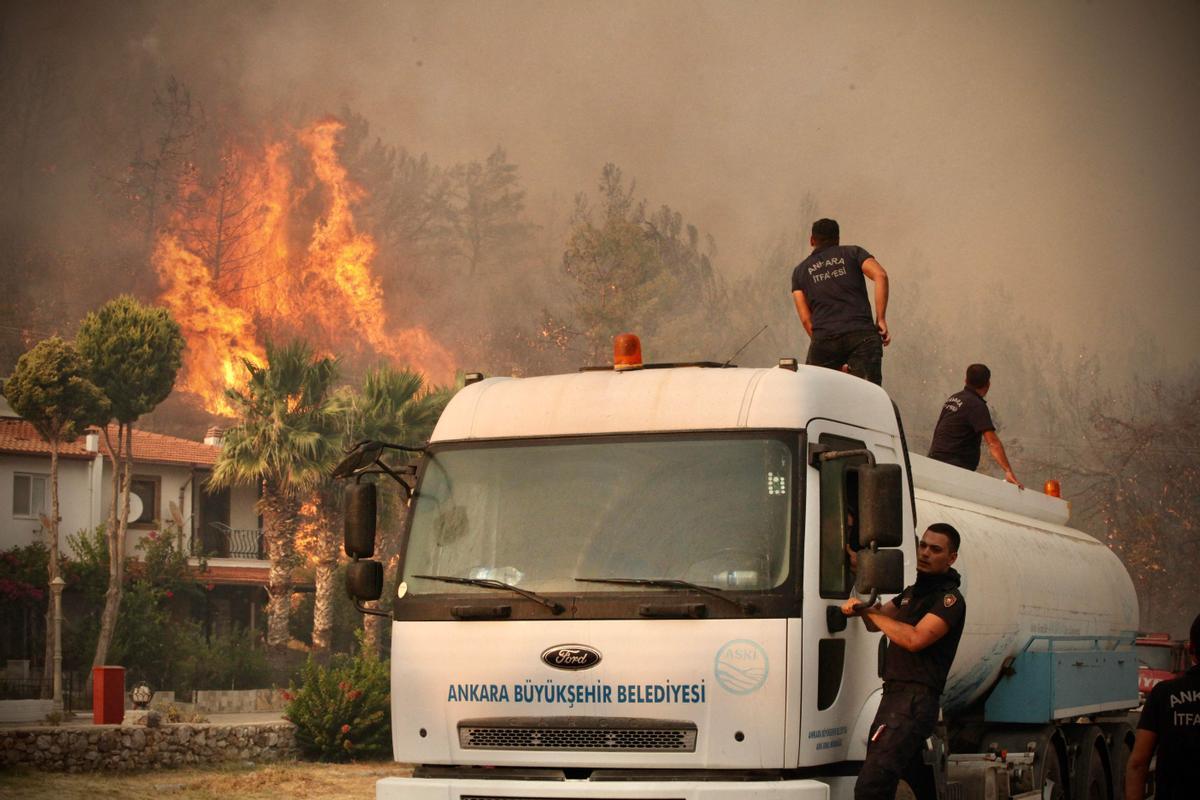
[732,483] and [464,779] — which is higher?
[732,483]

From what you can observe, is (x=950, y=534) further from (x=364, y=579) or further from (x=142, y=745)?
(x=142, y=745)

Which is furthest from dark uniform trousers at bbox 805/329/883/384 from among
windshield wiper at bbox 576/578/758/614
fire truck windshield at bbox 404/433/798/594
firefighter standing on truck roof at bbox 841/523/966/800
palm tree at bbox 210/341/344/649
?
palm tree at bbox 210/341/344/649

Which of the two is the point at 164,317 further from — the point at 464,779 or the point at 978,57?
the point at 978,57

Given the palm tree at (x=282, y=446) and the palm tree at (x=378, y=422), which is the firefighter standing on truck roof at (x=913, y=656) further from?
the palm tree at (x=282, y=446)

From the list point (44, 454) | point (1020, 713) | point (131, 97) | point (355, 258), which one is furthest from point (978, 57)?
point (1020, 713)

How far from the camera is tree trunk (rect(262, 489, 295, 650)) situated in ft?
174

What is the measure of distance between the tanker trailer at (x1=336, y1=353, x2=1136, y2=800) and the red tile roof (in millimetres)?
52862

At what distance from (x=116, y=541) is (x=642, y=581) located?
53.3 meters

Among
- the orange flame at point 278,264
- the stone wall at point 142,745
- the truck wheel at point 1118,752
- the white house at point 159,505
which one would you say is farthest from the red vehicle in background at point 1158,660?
the orange flame at point 278,264

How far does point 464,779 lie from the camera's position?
8242mm

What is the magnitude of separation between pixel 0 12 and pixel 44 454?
233 feet

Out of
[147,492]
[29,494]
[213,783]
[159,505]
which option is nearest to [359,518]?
[213,783]

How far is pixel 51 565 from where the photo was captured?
53.8 metres

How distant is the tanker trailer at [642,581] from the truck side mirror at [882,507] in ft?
0.03
